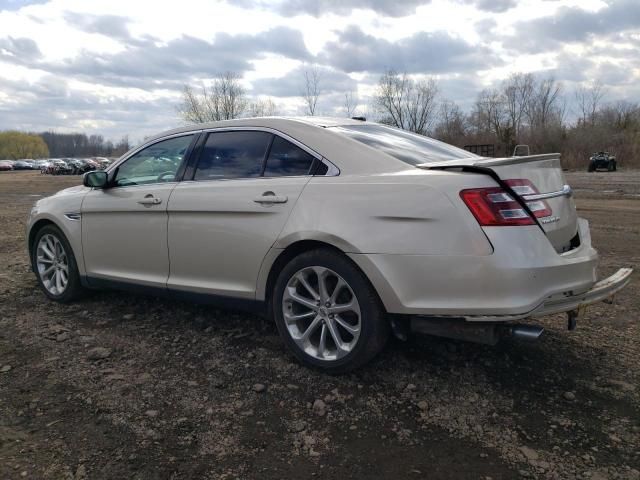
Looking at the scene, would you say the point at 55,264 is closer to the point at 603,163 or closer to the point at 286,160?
the point at 286,160

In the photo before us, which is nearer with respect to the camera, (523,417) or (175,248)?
(523,417)

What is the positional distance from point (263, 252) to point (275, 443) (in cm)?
126


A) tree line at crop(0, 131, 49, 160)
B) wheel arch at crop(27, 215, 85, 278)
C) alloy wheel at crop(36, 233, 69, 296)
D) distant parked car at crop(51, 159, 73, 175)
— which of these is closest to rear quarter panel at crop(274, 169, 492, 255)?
wheel arch at crop(27, 215, 85, 278)

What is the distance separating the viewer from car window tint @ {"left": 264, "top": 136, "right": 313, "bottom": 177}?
3.60m

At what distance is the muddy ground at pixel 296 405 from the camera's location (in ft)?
8.50

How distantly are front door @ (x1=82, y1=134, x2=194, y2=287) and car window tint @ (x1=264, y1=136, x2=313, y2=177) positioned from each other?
0.91 meters

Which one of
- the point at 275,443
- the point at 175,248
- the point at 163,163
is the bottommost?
the point at 275,443

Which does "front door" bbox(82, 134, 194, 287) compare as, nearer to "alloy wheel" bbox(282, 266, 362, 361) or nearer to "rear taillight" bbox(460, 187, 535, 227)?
"alloy wheel" bbox(282, 266, 362, 361)

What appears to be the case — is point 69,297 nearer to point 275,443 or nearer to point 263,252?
point 263,252

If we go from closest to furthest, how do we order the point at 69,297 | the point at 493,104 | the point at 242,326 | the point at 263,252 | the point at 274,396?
the point at 274,396 → the point at 263,252 → the point at 242,326 → the point at 69,297 → the point at 493,104

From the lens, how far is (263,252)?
359 cm

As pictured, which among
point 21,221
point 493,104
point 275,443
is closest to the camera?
point 275,443

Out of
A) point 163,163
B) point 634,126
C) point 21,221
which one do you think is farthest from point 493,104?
point 163,163

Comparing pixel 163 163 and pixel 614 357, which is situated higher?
pixel 163 163
